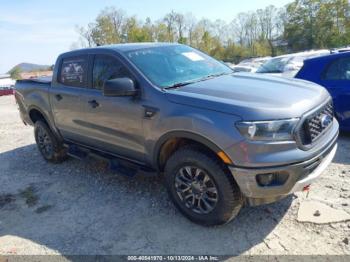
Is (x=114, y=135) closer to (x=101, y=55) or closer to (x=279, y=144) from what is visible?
(x=101, y=55)

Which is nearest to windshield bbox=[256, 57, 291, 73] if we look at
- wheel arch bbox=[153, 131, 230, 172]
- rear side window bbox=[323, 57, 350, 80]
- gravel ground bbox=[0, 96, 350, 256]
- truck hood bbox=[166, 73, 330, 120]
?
rear side window bbox=[323, 57, 350, 80]

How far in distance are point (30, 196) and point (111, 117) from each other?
1.74 m

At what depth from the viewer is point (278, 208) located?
365 centimetres

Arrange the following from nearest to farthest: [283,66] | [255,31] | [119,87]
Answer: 1. [119,87]
2. [283,66]
3. [255,31]

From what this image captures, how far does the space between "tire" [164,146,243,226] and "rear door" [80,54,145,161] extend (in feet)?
1.88

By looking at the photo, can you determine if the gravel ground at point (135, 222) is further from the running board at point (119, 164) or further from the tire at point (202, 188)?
the running board at point (119, 164)

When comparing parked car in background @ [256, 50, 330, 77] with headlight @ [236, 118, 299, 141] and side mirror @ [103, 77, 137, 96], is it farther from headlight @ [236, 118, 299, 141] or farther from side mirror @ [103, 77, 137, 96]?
headlight @ [236, 118, 299, 141]

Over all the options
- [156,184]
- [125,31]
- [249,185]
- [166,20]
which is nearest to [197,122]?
[249,185]

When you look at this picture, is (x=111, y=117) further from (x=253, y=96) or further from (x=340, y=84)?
(x=340, y=84)

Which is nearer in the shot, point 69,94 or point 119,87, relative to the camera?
point 119,87

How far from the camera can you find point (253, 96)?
10.2 ft

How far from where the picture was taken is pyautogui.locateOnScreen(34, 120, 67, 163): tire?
5.64 metres

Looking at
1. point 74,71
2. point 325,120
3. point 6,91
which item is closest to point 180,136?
point 325,120

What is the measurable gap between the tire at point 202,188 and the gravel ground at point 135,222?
0.17 metres
